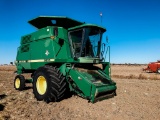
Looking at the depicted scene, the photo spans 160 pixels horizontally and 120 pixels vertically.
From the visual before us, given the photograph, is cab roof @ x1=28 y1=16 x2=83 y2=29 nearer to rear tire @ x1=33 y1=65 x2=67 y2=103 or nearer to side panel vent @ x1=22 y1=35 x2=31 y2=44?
side panel vent @ x1=22 y1=35 x2=31 y2=44

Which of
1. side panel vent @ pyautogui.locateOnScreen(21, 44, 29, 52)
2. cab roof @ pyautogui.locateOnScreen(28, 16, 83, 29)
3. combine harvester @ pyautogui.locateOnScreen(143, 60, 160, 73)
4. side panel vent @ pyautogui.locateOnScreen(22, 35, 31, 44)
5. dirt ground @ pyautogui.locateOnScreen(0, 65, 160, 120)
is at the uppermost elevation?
cab roof @ pyautogui.locateOnScreen(28, 16, 83, 29)

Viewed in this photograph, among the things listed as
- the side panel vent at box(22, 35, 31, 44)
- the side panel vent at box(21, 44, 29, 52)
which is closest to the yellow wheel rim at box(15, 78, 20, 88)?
the side panel vent at box(21, 44, 29, 52)

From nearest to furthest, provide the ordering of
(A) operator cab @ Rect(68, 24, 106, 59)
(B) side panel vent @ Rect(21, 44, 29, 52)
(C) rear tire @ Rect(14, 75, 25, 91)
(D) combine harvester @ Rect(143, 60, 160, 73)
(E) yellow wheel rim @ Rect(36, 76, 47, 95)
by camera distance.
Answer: (E) yellow wheel rim @ Rect(36, 76, 47, 95) → (A) operator cab @ Rect(68, 24, 106, 59) → (C) rear tire @ Rect(14, 75, 25, 91) → (B) side panel vent @ Rect(21, 44, 29, 52) → (D) combine harvester @ Rect(143, 60, 160, 73)

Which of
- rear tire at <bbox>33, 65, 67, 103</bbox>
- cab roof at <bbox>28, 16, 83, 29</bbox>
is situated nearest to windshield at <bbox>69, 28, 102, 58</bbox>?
cab roof at <bbox>28, 16, 83, 29</bbox>

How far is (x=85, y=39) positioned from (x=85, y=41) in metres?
0.09

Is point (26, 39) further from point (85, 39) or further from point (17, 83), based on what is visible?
point (85, 39)

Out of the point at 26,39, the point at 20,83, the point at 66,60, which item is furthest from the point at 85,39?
the point at 20,83

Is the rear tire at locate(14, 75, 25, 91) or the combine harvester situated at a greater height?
the combine harvester

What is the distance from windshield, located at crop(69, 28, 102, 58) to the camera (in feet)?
24.0

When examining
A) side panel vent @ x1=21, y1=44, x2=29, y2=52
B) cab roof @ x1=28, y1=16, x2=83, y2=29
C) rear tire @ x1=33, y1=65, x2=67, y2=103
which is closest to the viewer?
rear tire @ x1=33, y1=65, x2=67, y2=103

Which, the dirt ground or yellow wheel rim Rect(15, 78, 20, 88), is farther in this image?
yellow wheel rim Rect(15, 78, 20, 88)

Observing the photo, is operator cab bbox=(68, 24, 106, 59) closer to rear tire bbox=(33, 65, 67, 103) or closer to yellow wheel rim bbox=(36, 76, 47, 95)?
rear tire bbox=(33, 65, 67, 103)

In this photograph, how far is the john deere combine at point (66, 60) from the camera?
20.6 feet

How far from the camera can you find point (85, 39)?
7.38 m
